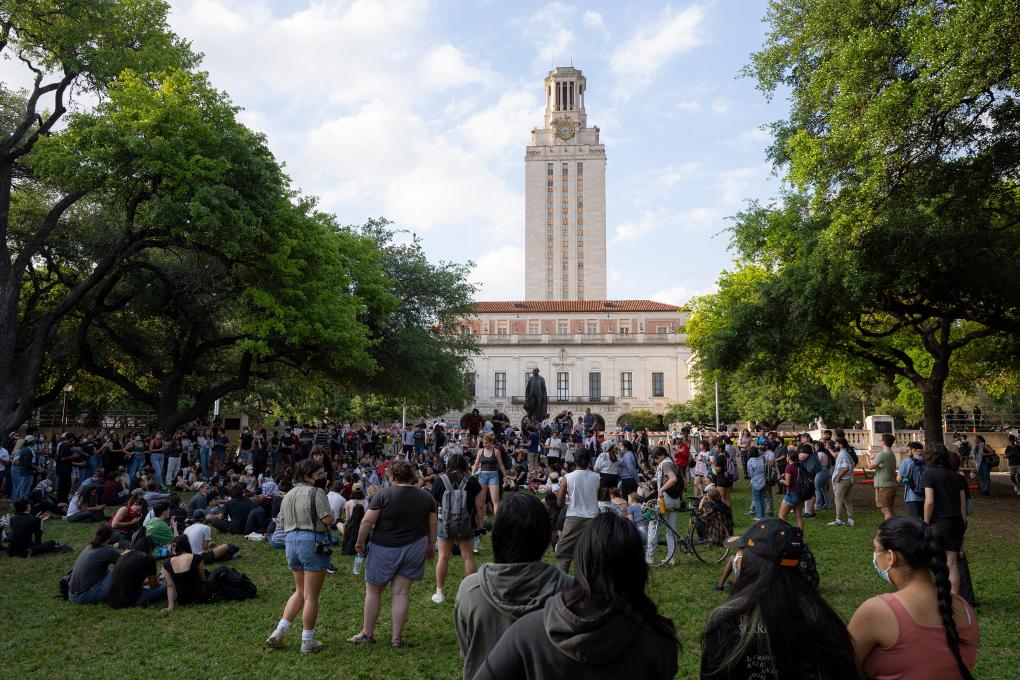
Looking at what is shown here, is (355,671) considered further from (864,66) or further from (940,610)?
(864,66)

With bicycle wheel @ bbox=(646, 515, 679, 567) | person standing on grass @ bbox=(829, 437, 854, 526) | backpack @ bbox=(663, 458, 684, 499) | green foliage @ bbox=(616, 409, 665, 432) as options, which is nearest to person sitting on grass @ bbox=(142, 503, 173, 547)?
bicycle wheel @ bbox=(646, 515, 679, 567)

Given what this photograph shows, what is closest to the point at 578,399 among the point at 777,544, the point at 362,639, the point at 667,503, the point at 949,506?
the point at 667,503

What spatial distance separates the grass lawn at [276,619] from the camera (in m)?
6.38

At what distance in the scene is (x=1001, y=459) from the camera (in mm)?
28656

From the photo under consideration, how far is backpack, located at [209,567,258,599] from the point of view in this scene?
8.84 m

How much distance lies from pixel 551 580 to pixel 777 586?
1118 mm

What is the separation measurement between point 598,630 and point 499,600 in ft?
3.10

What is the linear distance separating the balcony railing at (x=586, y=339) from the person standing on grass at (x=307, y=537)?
71.1m

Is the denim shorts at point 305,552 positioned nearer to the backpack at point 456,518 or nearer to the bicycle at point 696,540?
the backpack at point 456,518

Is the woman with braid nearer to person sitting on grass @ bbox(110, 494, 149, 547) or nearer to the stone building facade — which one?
person sitting on grass @ bbox(110, 494, 149, 547)

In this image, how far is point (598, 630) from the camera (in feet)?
7.84

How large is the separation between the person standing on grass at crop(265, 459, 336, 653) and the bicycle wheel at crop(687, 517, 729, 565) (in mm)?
6360

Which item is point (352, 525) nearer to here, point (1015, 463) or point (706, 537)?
point (706, 537)

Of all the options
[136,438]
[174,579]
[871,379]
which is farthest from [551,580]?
[871,379]
